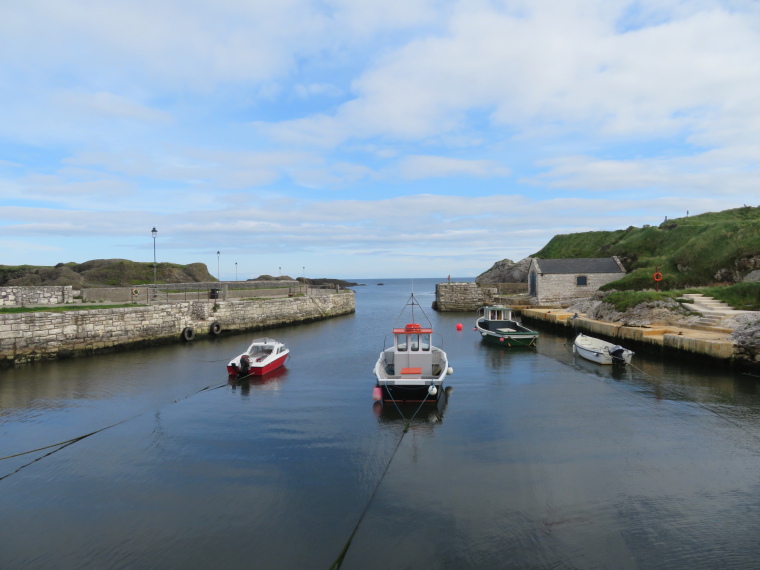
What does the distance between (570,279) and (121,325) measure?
4399 cm

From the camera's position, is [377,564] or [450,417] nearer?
[377,564]

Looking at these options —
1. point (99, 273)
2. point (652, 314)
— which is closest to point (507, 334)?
point (652, 314)

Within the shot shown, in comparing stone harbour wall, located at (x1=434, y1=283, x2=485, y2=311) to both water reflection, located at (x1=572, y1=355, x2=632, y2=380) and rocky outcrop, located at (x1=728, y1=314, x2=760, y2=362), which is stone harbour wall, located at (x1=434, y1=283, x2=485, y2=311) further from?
rocky outcrop, located at (x1=728, y1=314, x2=760, y2=362)

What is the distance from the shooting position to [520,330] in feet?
114

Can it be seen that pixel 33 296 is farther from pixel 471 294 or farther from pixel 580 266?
pixel 580 266

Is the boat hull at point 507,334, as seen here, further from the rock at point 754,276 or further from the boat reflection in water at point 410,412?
the rock at point 754,276

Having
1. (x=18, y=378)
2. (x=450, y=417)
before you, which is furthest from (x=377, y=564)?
(x=18, y=378)

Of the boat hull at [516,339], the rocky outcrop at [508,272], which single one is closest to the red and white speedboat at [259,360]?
the boat hull at [516,339]

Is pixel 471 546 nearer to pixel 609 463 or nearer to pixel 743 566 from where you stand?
pixel 743 566

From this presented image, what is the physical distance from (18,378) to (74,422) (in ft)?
30.9

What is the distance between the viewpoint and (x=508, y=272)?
259 feet

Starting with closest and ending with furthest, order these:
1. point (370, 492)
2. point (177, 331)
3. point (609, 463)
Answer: point (370, 492)
point (609, 463)
point (177, 331)

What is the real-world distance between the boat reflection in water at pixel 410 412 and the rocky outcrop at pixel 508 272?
5979 cm

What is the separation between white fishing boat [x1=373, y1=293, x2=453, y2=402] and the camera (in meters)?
16.7
